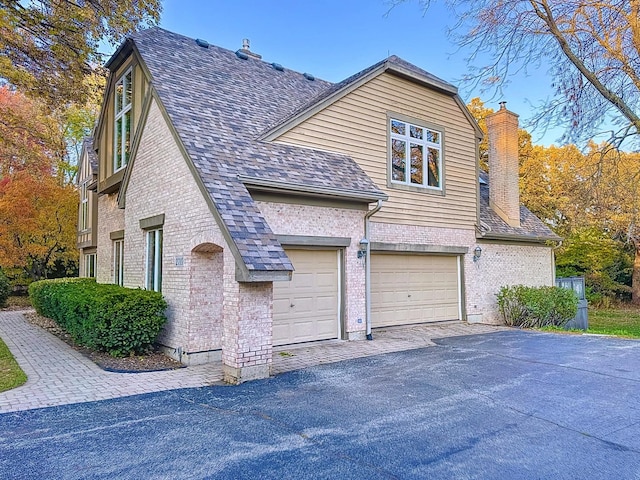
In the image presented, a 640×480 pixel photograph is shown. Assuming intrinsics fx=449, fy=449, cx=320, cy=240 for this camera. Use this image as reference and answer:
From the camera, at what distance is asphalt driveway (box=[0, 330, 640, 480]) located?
3924 millimetres

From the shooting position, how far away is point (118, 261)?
13.0 metres

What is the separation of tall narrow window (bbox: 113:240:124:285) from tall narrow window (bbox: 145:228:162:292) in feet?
9.21

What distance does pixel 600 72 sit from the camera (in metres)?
11.2

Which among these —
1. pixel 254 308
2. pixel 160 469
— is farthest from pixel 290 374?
pixel 160 469

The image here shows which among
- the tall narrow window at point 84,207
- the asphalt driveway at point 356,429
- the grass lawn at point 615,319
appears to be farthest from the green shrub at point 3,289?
the grass lawn at point 615,319

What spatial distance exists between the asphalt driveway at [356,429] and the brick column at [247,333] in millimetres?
301

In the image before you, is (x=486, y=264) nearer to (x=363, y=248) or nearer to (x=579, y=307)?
(x=579, y=307)

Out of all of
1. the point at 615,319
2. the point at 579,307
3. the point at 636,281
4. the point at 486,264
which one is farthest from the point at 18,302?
the point at 636,281

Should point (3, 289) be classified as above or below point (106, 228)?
below

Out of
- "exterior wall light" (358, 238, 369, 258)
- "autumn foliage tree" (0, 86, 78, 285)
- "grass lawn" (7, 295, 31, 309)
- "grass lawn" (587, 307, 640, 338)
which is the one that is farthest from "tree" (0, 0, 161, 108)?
"grass lawn" (587, 307, 640, 338)

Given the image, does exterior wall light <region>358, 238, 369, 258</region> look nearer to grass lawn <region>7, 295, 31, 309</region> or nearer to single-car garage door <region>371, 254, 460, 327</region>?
single-car garage door <region>371, 254, 460, 327</region>

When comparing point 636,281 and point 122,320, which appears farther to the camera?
point 636,281

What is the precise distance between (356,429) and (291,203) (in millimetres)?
5063

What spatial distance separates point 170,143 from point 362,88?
5205mm
